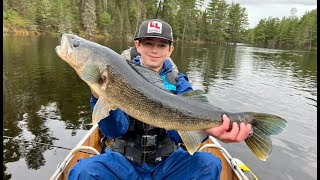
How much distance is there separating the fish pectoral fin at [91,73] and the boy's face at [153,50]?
126 centimetres

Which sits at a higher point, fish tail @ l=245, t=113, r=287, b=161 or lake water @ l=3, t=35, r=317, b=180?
fish tail @ l=245, t=113, r=287, b=161

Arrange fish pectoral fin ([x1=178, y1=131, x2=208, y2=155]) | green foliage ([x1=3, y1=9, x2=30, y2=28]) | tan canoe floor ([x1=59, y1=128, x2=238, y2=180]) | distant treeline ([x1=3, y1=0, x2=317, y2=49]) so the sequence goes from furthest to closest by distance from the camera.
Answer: distant treeline ([x1=3, y1=0, x2=317, y2=49]), green foliage ([x1=3, y1=9, x2=30, y2=28]), tan canoe floor ([x1=59, y1=128, x2=238, y2=180]), fish pectoral fin ([x1=178, y1=131, x2=208, y2=155])

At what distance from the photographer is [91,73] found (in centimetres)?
294

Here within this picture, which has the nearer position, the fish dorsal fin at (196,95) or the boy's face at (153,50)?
the fish dorsal fin at (196,95)

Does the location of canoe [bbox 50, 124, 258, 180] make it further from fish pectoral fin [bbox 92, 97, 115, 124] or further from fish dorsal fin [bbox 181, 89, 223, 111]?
fish dorsal fin [bbox 181, 89, 223, 111]

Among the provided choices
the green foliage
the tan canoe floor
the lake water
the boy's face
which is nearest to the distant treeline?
the green foliage

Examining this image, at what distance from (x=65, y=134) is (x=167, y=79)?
6.10 m

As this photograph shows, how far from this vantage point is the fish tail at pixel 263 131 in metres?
3.14

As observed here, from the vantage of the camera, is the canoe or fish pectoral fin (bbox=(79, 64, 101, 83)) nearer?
fish pectoral fin (bbox=(79, 64, 101, 83))

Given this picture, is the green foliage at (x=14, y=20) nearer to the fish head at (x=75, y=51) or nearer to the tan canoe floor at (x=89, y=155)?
the tan canoe floor at (x=89, y=155)

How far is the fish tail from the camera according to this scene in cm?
314

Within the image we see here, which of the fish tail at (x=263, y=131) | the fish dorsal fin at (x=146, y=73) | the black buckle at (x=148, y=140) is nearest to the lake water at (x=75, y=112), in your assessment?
the black buckle at (x=148, y=140)

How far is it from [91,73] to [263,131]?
1.76 metres

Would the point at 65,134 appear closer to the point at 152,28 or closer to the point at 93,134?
the point at 93,134
